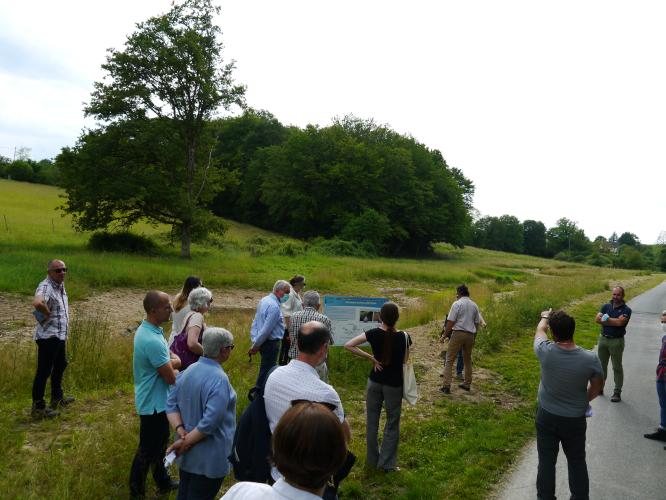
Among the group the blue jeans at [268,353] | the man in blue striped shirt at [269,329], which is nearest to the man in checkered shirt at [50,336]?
the man in blue striped shirt at [269,329]

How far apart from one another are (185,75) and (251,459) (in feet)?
96.7

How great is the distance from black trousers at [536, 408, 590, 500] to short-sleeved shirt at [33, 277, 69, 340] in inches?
233

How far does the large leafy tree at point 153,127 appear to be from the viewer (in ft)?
93.9

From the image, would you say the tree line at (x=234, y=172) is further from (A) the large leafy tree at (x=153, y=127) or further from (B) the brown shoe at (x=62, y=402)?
(B) the brown shoe at (x=62, y=402)

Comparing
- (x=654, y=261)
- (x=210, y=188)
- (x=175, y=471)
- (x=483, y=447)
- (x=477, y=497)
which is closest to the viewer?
(x=477, y=497)

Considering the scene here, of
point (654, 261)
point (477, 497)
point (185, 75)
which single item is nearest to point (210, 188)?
point (185, 75)

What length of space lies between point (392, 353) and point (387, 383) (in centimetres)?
37

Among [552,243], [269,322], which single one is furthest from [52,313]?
[552,243]

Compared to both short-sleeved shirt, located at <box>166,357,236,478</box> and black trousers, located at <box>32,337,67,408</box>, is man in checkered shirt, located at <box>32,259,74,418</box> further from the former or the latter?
short-sleeved shirt, located at <box>166,357,236,478</box>

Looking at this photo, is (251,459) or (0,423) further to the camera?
(0,423)

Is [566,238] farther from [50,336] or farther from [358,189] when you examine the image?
[50,336]

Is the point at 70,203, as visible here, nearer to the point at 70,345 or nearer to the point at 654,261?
the point at 70,345

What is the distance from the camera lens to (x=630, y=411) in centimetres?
817

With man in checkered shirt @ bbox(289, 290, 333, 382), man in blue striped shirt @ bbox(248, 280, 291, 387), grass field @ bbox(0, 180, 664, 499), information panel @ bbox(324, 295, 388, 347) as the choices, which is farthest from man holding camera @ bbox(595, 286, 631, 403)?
man in blue striped shirt @ bbox(248, 280, 291, 387)
